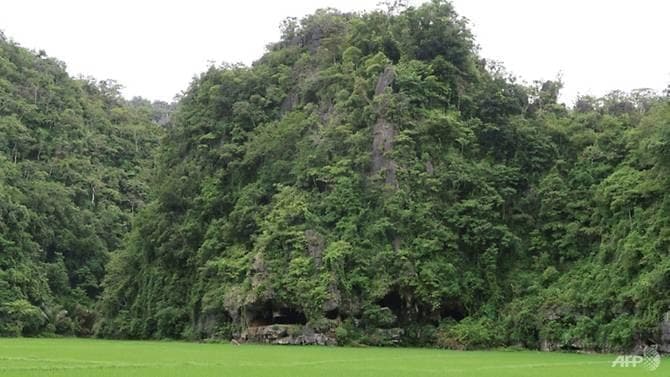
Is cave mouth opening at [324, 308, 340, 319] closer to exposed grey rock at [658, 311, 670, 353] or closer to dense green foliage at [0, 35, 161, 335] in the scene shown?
exposed grey rock at [658, 311, 670, 353]

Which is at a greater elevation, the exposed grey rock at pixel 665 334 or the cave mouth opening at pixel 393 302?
the cave mouth opening at pixel 393 302

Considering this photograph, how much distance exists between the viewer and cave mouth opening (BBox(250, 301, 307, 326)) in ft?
130

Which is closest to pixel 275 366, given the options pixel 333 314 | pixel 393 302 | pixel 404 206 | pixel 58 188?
pixel 333 314

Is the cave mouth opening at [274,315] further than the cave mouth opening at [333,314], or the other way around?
the cave mouth opening at [274,315]

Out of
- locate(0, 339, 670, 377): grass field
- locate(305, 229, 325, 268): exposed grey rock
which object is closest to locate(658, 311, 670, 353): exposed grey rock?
locate(0, 339, 670, 377): grass field

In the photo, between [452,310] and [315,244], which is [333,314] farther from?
[452,310]

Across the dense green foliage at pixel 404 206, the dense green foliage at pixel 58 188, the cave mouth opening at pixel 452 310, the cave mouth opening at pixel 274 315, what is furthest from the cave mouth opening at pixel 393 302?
the dense green foliage at pixel 58 188

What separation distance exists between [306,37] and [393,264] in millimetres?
23071

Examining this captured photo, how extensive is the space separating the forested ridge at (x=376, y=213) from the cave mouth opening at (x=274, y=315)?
119 mm

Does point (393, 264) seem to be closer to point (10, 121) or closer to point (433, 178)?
point (433, 178)

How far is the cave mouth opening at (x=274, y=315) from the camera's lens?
39625mm

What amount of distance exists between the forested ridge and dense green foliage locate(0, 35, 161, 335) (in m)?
0.23

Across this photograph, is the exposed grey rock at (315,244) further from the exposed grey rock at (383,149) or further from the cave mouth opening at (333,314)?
the exposed grey rock at (383,149)

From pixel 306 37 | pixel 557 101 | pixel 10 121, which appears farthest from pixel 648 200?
pixel 10 121
